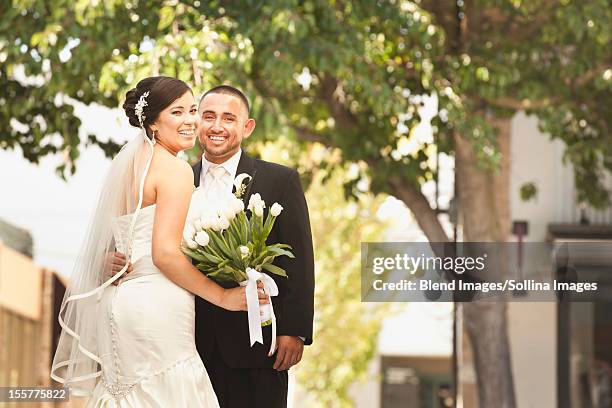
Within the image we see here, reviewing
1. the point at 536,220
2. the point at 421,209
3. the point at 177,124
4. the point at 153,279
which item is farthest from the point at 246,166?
the point at 536,220

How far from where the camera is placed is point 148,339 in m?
5.15

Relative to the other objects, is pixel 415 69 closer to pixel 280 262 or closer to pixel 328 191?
pixel 280 262

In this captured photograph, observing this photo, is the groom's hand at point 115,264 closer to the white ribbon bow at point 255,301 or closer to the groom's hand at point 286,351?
the white ribbon bow at point 255,301

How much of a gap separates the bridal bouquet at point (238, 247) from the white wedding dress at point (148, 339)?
0.56 feet

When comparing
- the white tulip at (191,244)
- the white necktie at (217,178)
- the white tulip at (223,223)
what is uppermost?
the white necktie at (217,178)

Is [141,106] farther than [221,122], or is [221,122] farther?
[221,122]

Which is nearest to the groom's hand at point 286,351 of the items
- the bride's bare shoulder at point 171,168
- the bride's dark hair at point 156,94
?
the bride's bare shoulder at point 171,168

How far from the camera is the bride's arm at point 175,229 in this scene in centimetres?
505

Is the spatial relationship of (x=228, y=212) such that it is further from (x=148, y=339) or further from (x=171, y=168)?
(x=148, y=339)

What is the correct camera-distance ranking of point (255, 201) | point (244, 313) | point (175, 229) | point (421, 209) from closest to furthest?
1. point (175, 229)
2. point (255, 201)
3. point (244, 313)
4. point (421, 209)

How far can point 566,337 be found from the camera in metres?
17.0

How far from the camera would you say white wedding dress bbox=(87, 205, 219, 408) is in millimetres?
5148

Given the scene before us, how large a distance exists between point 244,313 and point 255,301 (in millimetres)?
420

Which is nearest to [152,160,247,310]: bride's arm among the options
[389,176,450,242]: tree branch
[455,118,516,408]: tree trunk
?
[389,176,450,242]: tree branch
